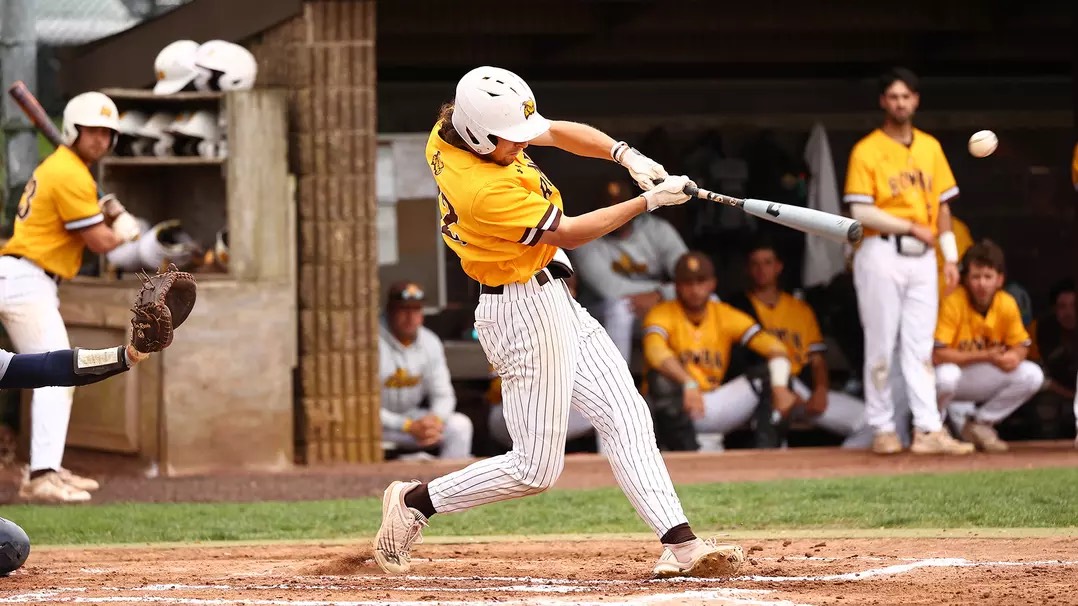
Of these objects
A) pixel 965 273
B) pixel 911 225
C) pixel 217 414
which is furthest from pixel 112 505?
pixel 965 273

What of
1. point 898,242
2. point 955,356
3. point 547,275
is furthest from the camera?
point 955,356

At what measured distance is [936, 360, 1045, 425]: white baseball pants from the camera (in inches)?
354

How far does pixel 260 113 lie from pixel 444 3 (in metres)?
2.02

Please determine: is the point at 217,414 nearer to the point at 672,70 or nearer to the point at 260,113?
the point at 260,113

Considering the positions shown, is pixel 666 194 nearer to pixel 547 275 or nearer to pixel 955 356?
pixel 547 275

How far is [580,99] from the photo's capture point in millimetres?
11633

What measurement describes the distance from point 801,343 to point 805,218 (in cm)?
501

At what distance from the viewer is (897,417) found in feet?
30.0

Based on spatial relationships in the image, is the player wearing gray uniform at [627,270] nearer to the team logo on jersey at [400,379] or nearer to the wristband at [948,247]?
the team logo on jersey at [400,379]

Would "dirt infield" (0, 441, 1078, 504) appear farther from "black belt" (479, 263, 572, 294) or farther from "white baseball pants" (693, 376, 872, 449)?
"black belt" (479, 263, 572, 294)

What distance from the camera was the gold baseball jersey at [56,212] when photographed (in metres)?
7.47

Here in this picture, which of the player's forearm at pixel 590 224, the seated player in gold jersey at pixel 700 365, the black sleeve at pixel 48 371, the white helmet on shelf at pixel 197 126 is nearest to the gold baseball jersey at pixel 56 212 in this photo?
the white helmet on shelf at pixel 197 126

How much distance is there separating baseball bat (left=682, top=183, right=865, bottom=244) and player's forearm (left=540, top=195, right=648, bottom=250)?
0.19 meters

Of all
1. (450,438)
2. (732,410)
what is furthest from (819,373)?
(450,438)
